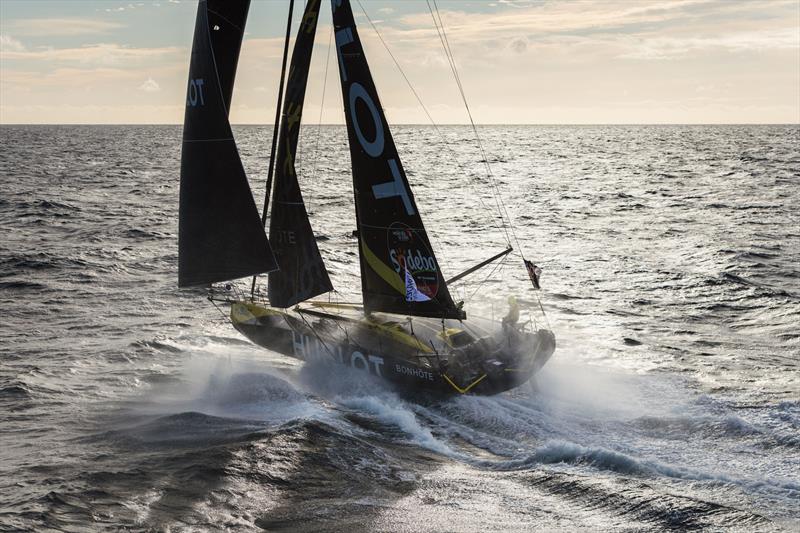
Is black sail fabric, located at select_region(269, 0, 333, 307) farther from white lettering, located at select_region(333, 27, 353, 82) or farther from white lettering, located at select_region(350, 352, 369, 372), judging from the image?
white lettering, located at select_region(350, 352, 369, 372)

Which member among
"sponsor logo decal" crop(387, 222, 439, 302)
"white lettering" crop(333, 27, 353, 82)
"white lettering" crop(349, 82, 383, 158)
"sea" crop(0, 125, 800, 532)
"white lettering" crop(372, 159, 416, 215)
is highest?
"white lettering" crop(333, 27, 353, 82)

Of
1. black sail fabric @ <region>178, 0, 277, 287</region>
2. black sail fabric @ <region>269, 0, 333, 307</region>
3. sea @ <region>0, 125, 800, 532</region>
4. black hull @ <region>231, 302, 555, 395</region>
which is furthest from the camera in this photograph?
black sail fabric @ <region>269, 0, 333, 307</region>

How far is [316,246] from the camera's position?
15.8m

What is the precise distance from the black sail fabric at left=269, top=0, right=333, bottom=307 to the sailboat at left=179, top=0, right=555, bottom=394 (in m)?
0.02

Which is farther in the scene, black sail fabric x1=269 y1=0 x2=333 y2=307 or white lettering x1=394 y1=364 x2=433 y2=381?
black sail fabric x1=269 y1=0 x2=333 y2=307

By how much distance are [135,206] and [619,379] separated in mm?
33965

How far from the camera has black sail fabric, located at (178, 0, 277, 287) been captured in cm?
1401

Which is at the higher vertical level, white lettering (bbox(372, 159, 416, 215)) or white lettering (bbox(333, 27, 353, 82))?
white lettering (bbox(333, 27, 353, 82))

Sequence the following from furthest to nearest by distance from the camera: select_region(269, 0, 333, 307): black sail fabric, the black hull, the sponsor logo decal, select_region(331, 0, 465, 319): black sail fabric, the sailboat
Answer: the sponsor logo decal → select_region(269, 0, 333, 307): black sail fabric → select_region(331, 0, 465, 319): black sail fabric → the black hull → the sailboat

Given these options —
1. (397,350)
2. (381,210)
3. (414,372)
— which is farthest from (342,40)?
(414,372)

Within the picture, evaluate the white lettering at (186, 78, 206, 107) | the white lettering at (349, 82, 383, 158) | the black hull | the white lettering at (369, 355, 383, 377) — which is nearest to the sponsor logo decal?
the black hull

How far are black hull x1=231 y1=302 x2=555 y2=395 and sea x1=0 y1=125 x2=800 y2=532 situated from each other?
35 centimetres

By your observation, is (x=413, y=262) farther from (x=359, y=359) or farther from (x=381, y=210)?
(x=359, y=359)

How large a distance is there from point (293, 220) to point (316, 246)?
2.73 feet
